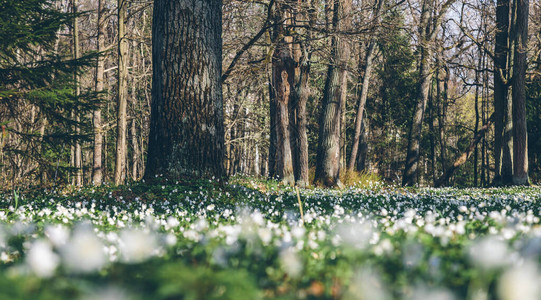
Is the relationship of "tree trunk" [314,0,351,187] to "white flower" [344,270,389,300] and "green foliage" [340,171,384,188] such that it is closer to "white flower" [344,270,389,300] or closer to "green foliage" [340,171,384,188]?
"green foliage" [340,171,384,188]

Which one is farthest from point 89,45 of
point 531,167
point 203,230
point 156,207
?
point 531,167

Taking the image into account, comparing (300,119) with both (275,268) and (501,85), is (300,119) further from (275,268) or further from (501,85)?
(275,268)

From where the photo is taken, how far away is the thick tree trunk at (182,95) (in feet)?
23.5

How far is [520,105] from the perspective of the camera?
17188 mm

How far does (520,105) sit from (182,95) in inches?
624

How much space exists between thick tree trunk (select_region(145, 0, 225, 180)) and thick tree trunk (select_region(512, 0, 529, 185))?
15014 millimetres

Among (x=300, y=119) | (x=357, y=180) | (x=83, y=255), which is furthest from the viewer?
(x=357, y=180)

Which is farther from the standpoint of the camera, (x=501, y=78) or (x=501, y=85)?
(x=501, y=85)

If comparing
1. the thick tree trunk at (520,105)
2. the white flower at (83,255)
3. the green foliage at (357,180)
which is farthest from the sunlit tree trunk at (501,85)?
the white flower at (83,255)

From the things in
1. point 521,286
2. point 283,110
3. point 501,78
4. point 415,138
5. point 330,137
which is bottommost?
point 521,286

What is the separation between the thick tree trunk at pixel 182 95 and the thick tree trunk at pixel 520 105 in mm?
15014

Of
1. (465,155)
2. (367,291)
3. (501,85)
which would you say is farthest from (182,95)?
(465,155)

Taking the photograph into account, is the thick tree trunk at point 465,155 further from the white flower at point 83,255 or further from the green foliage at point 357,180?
the white flower at point 83,255

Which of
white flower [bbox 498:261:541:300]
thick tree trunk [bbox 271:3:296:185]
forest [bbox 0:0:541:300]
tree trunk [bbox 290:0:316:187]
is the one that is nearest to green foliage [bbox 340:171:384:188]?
forest [bbox 0:0:541:300]
